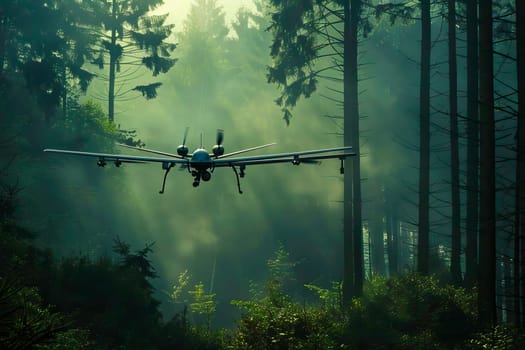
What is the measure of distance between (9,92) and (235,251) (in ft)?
96.3

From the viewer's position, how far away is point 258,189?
63.5m

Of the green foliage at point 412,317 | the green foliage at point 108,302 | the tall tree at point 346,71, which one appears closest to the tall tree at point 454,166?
the green foliage at point 412,317

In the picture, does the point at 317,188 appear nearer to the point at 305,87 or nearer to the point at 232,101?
the point at 232,101

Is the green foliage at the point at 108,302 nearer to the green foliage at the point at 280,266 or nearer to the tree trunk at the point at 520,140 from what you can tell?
the tree trunk at the point at 520,140

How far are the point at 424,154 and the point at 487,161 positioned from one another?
27.3ft

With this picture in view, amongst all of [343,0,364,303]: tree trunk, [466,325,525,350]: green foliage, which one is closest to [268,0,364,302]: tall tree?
[343,0,364,303]: tree trunk

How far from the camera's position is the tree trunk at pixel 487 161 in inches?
590

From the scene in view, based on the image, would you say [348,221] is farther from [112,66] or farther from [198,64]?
[198,64]

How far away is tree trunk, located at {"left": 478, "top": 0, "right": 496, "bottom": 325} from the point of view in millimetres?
14992

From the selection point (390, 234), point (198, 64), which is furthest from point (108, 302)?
point (198, 64)

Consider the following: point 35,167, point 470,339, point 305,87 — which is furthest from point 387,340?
point 35,167

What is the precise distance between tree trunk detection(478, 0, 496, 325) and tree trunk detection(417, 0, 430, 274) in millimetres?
6820

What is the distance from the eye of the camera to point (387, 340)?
641 inches

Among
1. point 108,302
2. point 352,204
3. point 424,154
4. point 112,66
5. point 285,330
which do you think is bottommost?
point 285,330
